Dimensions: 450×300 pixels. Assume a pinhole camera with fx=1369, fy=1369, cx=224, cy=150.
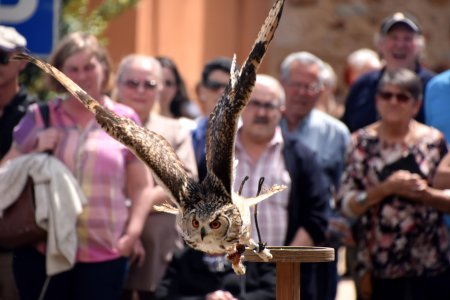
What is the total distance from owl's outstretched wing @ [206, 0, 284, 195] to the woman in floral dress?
215 centimetres

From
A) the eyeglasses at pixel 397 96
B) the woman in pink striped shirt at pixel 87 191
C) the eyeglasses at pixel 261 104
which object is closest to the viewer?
the woman in pink striped shirt at pixel 87 191

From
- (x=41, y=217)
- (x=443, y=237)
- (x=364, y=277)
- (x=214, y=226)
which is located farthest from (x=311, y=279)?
(x=214, y=226)

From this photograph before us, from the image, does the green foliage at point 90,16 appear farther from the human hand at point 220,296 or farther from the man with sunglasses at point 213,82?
the human hand at point 220,296

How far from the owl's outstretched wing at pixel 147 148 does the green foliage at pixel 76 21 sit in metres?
4.05

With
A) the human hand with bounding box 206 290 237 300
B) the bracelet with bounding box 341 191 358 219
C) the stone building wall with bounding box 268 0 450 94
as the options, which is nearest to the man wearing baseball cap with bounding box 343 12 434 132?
the bracelet with bounding box 341 191 358 219

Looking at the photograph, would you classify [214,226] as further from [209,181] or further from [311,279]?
[311,279]

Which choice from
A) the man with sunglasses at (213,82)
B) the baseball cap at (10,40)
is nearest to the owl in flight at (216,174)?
the baseball cap at (10,40)

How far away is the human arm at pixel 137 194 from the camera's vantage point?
807cm

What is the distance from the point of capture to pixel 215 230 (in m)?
6.06

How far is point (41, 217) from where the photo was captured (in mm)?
7680

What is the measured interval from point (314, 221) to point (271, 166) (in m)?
0.43

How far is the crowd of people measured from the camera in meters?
7.84

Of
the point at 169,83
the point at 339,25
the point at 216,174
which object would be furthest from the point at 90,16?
the point at 216,174

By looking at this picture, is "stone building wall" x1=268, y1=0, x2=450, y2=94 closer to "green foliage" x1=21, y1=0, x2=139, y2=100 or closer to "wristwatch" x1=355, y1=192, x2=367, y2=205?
"green foliage" x1=21, y1=0, x2=139, y2=100
